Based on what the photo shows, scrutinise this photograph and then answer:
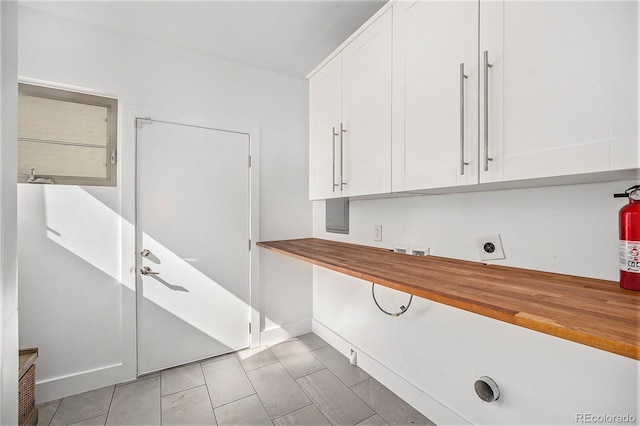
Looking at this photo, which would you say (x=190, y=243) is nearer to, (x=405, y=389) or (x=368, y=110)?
(x=368, y=110)

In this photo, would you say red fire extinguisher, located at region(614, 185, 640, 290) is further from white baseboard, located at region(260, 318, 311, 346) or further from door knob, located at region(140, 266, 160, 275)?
door knob, located at region(140, 266, 160, 275)

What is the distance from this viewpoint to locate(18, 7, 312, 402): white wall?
6.03 feet

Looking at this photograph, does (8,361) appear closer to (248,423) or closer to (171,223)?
(248,423)

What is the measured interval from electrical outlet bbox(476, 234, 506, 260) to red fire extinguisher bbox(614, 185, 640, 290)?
0.44 metres

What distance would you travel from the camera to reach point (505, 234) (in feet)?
4.28

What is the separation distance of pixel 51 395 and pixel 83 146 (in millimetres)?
1702

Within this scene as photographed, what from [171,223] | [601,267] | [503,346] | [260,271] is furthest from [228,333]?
[601,267]

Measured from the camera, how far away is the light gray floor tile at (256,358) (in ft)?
7.53

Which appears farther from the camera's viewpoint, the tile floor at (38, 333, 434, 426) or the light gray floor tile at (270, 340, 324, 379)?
the light gray floor tile at (270, 340, 324, 379)

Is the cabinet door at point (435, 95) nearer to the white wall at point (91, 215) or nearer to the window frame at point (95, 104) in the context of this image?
the white wall at point (91, 215)

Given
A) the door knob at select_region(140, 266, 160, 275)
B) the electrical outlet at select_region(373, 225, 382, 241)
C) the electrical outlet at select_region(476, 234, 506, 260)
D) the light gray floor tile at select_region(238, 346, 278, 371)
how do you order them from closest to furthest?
the electrical outlet at select_region(476, 234, 506, 260) < the electrical outlet at select_region(373, 225, 382, 241) < the door knob at select_region(140, 266, 160, 275) < the light gray floor tile at select_region(238, 346, 278, 371)

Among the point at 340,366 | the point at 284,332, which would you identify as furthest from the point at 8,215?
the point at 284,332

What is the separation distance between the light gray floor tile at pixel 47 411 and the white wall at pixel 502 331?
2.05m

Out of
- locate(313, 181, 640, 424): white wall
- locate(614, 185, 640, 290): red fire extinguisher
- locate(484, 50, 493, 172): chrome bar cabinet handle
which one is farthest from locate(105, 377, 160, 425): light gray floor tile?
locate(614, 185, 640, 290): red fire extinguisher
